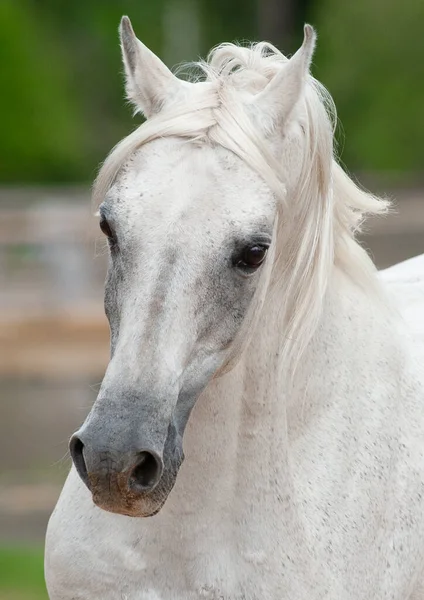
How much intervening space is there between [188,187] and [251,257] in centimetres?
24

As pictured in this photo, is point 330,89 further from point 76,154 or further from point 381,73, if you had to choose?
point 76,154

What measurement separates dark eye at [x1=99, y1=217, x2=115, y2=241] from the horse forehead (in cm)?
7

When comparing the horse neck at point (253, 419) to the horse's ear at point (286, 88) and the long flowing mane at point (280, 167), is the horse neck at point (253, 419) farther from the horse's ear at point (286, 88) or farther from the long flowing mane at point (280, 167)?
the horse's ear at point (286, 88)

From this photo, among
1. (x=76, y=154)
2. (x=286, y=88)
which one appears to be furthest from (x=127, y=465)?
(x=76, y=154)

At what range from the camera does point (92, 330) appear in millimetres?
11969

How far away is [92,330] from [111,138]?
2058 cm

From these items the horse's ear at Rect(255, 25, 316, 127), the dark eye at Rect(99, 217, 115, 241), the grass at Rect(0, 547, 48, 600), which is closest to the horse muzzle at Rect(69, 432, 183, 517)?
the dark eye at Rect(99, 217, 115, 241)

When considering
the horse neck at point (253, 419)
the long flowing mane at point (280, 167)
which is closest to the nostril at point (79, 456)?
the horse neck at point (253, 419)

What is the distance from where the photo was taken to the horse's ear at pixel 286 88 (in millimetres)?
3229

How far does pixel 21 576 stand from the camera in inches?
320

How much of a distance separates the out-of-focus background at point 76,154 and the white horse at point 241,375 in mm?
482

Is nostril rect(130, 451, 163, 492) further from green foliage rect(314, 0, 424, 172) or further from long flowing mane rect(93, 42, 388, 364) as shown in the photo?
green foliage rect(314, 0, 424, 172)

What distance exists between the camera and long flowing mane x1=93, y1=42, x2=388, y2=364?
3170mm

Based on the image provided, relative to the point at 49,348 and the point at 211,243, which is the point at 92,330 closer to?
the point at 49,348
